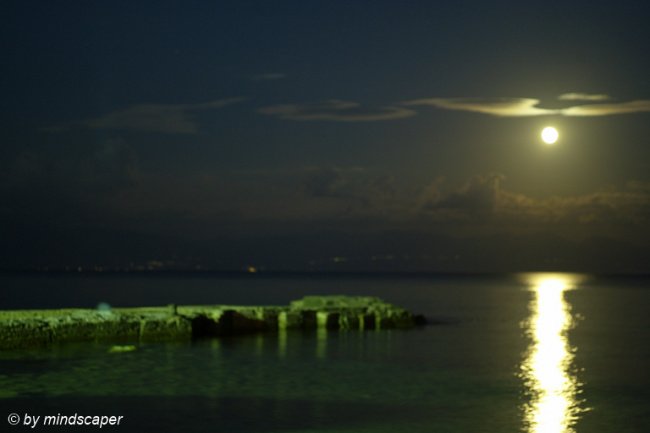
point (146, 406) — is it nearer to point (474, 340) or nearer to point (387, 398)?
point (387, 398)

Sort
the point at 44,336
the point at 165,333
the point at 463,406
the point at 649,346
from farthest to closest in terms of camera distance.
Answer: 1. the point at 649,346
2. the point at 165,333
3. the point at 44,336
4. the point at 463,406

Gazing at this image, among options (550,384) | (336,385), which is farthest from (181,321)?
(550,384)

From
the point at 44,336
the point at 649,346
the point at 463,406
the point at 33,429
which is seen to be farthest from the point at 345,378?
the point at 649,346

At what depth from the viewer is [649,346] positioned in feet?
107

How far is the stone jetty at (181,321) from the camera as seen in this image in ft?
83.5

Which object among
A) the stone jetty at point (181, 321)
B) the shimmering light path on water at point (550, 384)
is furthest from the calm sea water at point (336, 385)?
the stone jetty at point (181, 321)

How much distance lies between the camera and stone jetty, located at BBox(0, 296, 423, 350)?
1002 inches

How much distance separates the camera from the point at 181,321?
93.9 ft

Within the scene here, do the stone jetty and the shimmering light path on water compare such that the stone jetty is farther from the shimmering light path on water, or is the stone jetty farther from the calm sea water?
the shimmering light path on water

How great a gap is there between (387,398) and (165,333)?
12913 mm

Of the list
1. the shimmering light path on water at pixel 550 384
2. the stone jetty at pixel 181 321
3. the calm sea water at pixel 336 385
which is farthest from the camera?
the stone jetty at pixel 181 321

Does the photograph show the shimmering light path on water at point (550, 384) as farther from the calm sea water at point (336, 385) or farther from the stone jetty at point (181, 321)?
the stone jetty at point (181, 321)

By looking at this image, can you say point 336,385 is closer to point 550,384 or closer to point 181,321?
point 550,384

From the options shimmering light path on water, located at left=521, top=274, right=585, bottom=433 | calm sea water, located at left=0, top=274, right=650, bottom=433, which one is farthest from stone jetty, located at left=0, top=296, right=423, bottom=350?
shimmering light path on water, located at left=521, top=274, right=585, bottom=433
